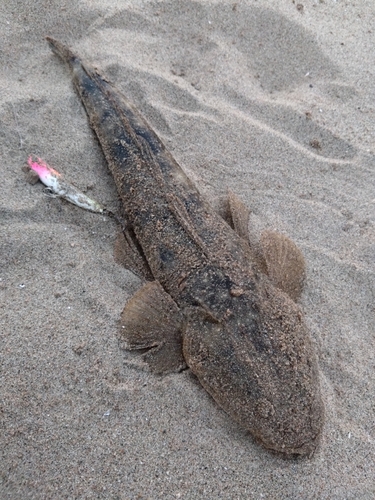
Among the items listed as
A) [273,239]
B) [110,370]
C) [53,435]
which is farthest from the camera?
[273,239]

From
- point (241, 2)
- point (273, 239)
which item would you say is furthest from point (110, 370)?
point (241, 2)

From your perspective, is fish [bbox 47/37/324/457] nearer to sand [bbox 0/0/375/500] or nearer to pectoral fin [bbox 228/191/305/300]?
pectoral fin [bbox 228/191/305/300]

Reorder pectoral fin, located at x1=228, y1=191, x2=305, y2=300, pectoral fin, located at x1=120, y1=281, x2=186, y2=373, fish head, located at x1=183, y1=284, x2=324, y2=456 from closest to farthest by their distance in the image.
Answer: fish head, located at x1=183, y1=284, x2=324, y2=456, pectoral fin, located at x1=120, y1=281, x2=186, y2=373, pectoral fin, located at x1=228, y1=191, x2=305, y2=300

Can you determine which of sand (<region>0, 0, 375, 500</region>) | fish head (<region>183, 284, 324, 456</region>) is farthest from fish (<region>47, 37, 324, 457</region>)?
sand (<region>0, 0, 375, 500</region>)

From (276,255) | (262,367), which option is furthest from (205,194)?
(262,367)

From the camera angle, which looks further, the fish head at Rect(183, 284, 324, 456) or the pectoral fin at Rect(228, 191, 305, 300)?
the pectoral fin at Rect(228, 191, 305, 300)

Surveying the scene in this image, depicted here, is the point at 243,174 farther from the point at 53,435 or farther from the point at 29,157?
the point at 53,435

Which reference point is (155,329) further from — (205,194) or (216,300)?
(205,194)
